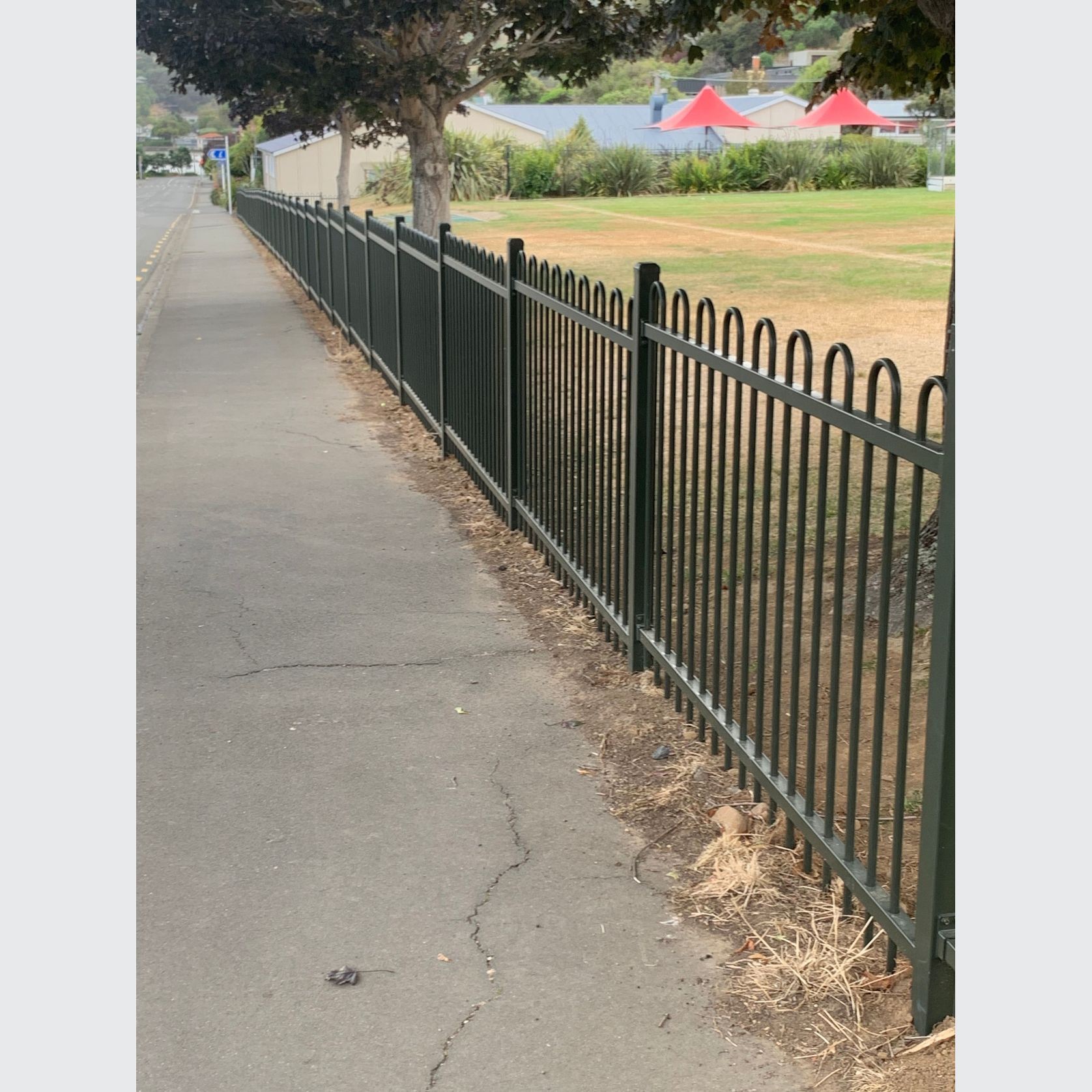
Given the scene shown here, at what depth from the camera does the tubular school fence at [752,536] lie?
3.30 m

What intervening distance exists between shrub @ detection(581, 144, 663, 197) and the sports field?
3701 millimetres

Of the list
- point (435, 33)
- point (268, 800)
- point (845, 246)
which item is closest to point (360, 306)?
point (435, 33)

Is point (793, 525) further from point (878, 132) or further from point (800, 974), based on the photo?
point (878, 132)

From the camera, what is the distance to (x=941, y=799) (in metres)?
3.10

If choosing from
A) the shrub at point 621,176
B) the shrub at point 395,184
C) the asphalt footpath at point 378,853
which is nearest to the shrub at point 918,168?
the shrub at point 621,176

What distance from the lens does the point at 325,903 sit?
4008 millimetres

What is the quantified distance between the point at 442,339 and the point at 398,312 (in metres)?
2.30

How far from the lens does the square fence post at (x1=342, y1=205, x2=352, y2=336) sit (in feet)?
50.3

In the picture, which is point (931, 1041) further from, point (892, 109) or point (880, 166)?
point (892, 109)

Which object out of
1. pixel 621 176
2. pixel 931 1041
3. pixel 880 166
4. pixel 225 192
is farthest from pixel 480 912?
pixel 225 192

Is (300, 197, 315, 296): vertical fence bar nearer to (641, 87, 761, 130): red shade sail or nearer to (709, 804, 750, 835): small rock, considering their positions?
(709, 804, 750, 835): small rock

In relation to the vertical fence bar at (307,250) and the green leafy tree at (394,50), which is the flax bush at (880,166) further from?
the vertical fence bar at (307,250)

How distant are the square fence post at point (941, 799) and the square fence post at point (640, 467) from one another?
82.5 inches

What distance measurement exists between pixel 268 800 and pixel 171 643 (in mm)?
1764
